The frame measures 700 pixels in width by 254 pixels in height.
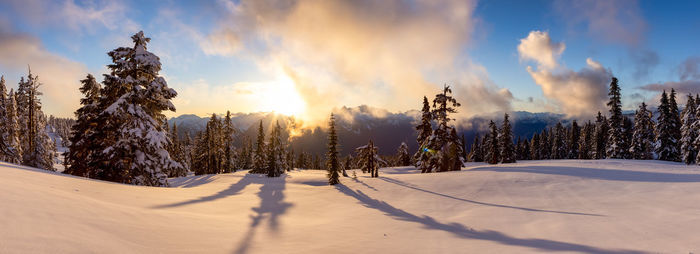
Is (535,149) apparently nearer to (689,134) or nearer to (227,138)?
(689,134)

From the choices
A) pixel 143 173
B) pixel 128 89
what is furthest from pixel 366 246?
pixel 128 89

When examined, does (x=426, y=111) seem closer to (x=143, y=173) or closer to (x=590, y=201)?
(x=590, y=201)

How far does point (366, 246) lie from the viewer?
24.0 feet

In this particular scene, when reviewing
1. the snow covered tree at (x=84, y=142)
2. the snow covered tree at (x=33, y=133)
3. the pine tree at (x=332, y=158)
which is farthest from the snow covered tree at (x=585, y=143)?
the snow covered tree at (x=33, y=133)

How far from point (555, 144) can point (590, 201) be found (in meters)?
92.7

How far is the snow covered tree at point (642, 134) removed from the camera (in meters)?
51.1

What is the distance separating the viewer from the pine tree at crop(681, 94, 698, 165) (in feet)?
120

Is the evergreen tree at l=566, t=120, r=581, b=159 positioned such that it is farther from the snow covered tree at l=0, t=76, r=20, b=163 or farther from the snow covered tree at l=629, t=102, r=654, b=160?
the snow covered tree at l=0, t=76, r=20, b=163

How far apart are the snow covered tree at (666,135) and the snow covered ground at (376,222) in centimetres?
4477

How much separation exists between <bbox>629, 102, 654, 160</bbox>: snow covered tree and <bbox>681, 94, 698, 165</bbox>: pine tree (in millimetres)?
12223

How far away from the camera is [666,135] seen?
45.0 m

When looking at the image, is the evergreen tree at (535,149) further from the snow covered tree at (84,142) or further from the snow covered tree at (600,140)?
the snow covered tree at (84,142)

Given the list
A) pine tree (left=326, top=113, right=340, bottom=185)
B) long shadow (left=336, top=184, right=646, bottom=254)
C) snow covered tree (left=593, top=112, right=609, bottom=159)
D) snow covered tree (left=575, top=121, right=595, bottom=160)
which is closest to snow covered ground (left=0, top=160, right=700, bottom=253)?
long shadow (left=336, top=184, right=646, bottom=254)

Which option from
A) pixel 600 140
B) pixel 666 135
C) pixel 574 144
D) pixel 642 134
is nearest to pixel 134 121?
pixel 666 135
